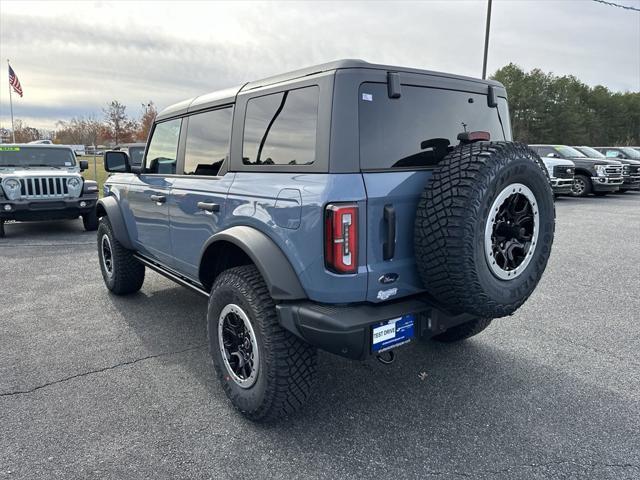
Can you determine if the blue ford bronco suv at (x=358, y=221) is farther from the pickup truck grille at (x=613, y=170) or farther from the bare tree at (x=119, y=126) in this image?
the bare tree at (x=119, y=126)

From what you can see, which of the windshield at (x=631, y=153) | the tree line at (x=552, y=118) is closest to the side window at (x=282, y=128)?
the windshield at (x=631, y=153)

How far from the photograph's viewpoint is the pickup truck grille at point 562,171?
14.7m

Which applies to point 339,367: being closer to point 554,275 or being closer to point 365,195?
point 365,195

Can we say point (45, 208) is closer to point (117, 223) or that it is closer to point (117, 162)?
point (117, 223)

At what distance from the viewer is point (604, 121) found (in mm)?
67875

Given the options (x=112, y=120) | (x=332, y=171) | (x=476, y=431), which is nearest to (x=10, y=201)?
(x=332, y=171)

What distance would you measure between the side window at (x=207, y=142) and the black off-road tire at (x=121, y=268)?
5.61 ft

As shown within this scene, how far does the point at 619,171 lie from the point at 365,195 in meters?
17.0

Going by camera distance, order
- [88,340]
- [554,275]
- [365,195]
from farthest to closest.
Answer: [554,275], [88,340], [365,195]

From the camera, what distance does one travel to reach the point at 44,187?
28.9 ft

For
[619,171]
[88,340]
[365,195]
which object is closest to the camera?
[365,195]

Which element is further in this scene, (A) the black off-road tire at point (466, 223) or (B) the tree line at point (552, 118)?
(B) the tree line at point (552, 118)

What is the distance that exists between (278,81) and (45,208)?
7.69 meters

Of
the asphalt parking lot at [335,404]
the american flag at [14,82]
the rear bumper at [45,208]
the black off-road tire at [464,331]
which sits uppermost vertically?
the american flag at [14,82]
